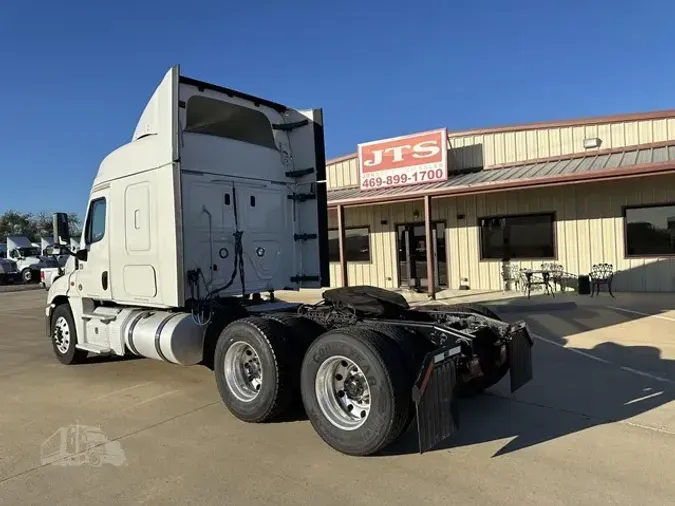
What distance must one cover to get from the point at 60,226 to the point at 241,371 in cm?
381

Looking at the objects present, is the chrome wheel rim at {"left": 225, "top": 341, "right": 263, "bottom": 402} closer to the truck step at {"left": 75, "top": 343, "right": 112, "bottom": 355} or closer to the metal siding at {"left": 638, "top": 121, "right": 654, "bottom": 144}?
the truck step at {"left": 75, "top": 343, "right": 112, "bottom": 355}

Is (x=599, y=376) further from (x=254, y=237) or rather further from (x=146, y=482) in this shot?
(x=146, y=482)

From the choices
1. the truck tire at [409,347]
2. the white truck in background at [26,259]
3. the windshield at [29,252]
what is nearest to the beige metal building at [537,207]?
the truck tire at [409,347]

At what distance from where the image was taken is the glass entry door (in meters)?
16.8

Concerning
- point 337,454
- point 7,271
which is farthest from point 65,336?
point 7,271

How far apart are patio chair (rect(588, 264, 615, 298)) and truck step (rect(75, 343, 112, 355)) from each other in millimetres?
11167

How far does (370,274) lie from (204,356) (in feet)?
41.0

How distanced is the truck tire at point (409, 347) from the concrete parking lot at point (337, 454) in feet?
2.07

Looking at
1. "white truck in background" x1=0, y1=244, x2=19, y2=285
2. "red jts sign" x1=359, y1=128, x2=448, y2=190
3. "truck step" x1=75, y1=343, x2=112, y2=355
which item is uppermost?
"red jts sign" x1=359, y1=128, x2=448, y2=190

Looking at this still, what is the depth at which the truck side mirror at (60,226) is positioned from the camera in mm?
7316

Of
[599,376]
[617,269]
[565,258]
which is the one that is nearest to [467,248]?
[565,258]

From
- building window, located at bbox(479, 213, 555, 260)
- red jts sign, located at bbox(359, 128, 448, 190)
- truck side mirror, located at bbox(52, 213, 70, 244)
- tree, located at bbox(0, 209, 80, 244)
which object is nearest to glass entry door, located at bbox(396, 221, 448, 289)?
building window, located at bbox(479, 213, 555, 260)

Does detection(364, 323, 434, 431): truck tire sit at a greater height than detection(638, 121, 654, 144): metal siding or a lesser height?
lesser

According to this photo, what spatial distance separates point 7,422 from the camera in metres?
5.44
